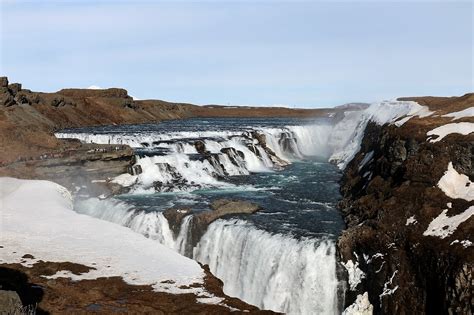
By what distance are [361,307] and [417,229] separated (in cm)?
394

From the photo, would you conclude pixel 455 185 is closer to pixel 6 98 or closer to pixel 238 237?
pixel 238 237

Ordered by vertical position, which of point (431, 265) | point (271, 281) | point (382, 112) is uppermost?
point (382, 112)

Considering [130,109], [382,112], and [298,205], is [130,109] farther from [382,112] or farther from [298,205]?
[298,205]

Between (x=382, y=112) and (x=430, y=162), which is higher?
(x=382, y=112)

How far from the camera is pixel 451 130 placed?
2519 centimetres

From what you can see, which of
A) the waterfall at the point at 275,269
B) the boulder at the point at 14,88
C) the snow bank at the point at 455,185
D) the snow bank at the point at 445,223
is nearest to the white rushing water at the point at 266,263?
the waterfall at the point at 275,269

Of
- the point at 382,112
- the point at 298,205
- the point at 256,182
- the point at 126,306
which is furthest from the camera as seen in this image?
the point at 382,112

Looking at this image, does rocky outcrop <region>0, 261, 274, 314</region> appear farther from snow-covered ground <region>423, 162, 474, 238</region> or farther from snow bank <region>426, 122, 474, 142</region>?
snow bank <region>426, 122, 474, 142</region>

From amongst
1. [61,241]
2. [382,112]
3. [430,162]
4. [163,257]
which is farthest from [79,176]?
[382,112]

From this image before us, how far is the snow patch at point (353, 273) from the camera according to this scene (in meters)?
20.5

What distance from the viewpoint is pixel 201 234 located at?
2689 centimetres

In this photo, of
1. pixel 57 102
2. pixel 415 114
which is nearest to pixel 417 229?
pixel 415 114

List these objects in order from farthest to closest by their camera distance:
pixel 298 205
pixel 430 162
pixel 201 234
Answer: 1. pixel 298 205
2. pixel 201 234
3. pixel 430 162

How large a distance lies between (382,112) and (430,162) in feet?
80.2
